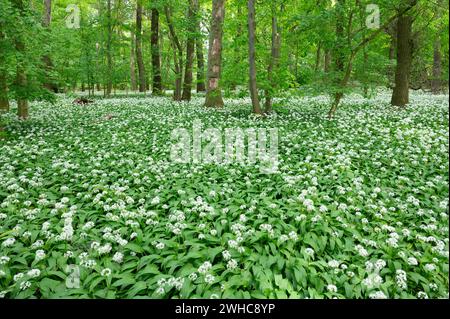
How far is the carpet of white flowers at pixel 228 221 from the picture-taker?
3373 millimetres

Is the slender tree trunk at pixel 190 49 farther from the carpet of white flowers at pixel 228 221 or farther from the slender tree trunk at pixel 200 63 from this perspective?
the carpet of white flowers at pixel 228 221

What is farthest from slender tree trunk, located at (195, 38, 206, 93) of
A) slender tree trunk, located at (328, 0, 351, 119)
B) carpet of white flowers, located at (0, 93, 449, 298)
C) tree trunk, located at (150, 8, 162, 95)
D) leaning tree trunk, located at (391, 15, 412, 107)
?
carpet of white flowers, located at (0, 93, 449, 298)

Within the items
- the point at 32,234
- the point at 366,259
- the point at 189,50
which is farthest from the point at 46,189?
the point at 189,50

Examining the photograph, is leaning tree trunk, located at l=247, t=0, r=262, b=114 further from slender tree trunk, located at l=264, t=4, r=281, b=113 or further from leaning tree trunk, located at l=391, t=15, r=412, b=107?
leaning tree trunk, located at l=391, t=15, r=412, b=107

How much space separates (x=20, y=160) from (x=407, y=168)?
28.3 ft

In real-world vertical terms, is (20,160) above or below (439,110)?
below

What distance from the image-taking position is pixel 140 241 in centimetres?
416

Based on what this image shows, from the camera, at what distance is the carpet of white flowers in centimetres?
337

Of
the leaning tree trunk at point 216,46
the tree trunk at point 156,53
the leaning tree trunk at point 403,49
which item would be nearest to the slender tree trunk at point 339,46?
the leaning tree trunk at point 403,49

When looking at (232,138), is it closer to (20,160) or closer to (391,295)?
(20,160)

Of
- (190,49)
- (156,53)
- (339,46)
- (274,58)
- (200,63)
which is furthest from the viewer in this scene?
(200,63)

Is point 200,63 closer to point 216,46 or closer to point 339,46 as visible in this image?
point 216,46

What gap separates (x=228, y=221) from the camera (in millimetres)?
4641

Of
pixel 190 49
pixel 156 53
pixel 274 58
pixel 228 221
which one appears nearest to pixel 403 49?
pixel 274 58
